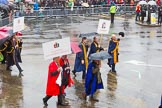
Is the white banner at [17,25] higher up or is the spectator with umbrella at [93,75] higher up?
the white banner at [17,25]

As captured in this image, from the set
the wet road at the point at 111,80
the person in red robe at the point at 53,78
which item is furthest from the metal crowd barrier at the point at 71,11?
the person in red robe at the point at 53,78

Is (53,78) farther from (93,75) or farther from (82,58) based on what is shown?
(82,58)

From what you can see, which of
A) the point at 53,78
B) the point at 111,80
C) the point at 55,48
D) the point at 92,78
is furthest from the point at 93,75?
the point at 111,80

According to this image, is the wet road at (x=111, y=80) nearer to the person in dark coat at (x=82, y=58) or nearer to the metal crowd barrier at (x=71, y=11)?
the person in dark coat at (x=82, y=58)

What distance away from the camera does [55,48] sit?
37.3ft

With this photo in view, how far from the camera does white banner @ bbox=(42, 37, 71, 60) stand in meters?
11.3

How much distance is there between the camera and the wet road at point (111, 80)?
12727 mm

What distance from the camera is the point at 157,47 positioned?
77.0 feet

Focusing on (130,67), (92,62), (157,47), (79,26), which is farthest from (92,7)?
(92,62)

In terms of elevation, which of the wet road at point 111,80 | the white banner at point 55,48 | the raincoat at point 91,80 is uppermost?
the white banner at point 55,48

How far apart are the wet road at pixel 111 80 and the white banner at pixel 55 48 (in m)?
1.67

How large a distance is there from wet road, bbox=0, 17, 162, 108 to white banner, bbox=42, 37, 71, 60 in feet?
5.47

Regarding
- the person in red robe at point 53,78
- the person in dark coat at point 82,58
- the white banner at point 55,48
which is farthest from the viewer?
the person in dark coat at point 82,58

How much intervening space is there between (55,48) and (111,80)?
4657 mm
